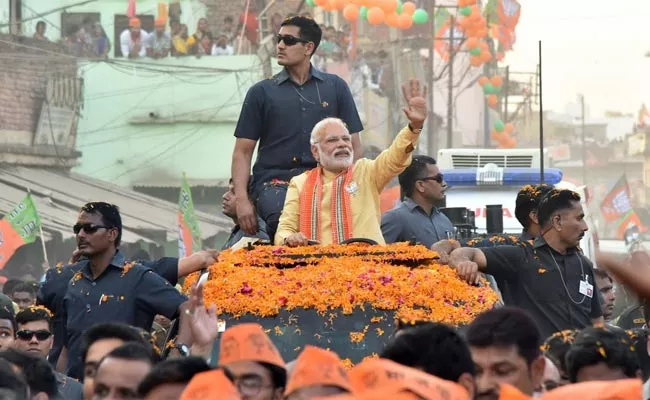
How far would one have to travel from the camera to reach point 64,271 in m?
10.1

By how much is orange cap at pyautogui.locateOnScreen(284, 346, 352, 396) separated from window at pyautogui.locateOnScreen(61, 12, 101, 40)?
35053mm

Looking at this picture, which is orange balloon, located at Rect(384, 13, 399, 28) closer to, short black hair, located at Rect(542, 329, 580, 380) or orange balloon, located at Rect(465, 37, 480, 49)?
orange balloon, located at Rect(465, 37, 480, 49)

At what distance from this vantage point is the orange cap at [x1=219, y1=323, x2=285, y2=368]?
6637mm

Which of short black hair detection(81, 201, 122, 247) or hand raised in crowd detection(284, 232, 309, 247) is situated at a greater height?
short black hair detection(81, 201, 122, 247)

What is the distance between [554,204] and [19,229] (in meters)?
14.2

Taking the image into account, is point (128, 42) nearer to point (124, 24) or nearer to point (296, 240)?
point (124, 24)

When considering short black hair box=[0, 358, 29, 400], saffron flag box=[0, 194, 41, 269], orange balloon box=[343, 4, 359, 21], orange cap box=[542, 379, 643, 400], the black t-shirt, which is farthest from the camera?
orange balloon box=[343, 4, 359, 21]

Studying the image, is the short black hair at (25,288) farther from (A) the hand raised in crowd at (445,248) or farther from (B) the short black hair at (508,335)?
(B) the short black hair at (508,335)

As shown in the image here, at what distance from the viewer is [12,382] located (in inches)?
255

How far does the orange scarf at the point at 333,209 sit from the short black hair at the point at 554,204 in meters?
1.16

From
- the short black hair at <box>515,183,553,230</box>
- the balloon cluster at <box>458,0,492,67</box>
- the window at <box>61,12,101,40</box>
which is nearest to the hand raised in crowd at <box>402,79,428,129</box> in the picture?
the short black hair at <box>515,183,553,230</box>

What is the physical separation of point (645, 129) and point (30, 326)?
77.8 metres

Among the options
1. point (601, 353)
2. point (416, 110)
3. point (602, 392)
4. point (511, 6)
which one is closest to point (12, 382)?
point (601, 353)

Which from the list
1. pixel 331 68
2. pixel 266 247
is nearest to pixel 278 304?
pixel 266 247
